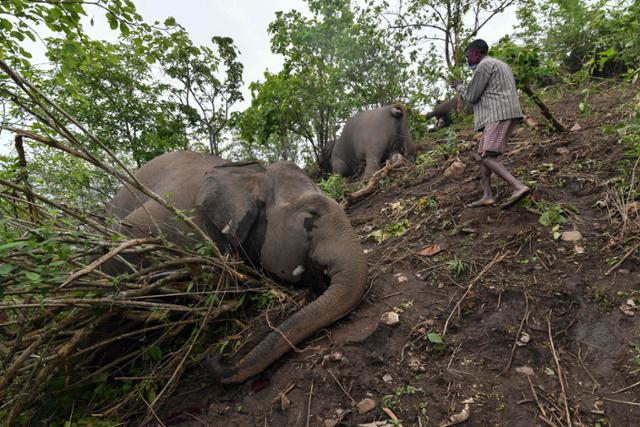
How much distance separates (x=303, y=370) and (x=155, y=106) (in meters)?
8.01

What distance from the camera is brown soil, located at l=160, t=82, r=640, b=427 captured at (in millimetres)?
2242

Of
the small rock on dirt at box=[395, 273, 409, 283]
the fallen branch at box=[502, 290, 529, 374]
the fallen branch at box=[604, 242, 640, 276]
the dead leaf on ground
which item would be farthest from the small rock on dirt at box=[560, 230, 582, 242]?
the small rock on dirt at box=[395, 273, 409, 283]

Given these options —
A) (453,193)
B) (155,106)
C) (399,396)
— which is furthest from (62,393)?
(155,106)

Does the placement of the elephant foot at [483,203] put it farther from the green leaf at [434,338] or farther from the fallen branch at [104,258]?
the fallen branch at [104,258]

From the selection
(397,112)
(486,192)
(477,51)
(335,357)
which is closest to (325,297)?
(335,357)

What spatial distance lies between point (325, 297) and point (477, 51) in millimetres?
3047

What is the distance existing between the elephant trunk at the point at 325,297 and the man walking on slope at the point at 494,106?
169 cm

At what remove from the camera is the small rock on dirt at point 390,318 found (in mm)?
2910

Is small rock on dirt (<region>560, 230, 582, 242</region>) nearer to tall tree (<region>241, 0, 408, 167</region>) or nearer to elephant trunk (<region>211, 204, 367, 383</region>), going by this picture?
elephant trunk (<region>211, 204, 367, 383</region>)

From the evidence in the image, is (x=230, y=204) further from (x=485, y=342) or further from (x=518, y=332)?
(x=518, y=332)

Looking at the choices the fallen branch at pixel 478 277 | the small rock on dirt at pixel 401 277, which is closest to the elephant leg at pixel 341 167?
the small rock on dirt at pixel 401 277

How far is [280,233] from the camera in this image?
3.61 m

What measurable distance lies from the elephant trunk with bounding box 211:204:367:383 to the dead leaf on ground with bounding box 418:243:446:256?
2.96ft

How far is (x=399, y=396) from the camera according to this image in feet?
7.78
